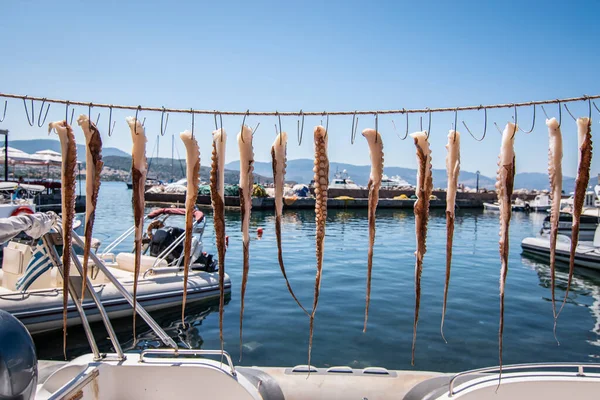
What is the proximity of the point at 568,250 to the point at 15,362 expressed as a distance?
974 inches

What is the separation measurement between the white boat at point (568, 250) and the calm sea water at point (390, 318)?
2.52ft

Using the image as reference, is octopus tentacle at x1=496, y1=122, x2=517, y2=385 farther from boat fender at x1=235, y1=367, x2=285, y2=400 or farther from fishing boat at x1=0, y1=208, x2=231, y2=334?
fishing boat at x1=0, y1=208, x2=231, y2=334

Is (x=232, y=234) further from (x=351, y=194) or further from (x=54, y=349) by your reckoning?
(x=351, y=194)

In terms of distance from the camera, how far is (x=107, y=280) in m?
12.9

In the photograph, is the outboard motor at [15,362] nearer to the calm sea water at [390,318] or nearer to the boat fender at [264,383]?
the boat fender at [264,383]

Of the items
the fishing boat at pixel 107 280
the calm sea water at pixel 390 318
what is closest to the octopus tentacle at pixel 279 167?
the fishing boat at pixel 107 280

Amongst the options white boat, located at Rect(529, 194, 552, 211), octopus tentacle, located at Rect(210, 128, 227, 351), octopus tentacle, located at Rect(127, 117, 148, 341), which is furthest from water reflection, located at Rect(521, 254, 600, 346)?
white boat, located at Rect(529, 194, 552, 211)

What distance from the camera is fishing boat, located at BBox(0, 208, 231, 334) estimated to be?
420 inches

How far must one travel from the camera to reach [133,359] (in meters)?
5.01

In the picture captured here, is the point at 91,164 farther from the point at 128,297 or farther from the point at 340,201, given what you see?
the point at 340,201

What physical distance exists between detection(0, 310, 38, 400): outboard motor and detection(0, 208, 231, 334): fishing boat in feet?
Answer: 16.0

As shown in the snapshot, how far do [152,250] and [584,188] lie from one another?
46.6 feet

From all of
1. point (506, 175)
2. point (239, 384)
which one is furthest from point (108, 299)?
point (506, 175)

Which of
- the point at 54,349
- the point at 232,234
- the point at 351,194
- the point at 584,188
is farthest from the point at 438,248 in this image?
the point at 351,194
